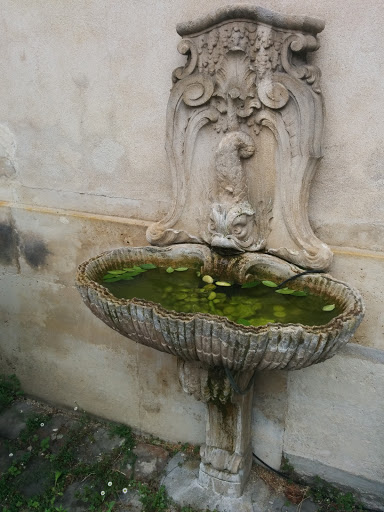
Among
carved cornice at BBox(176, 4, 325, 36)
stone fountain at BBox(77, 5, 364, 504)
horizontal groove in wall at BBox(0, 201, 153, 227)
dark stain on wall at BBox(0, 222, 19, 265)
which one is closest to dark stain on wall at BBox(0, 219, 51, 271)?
dark stain on wall at BBox(0, 222, 19, 265)

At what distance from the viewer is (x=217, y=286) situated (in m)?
2.41

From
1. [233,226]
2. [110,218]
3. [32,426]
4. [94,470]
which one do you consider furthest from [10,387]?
[233,226]

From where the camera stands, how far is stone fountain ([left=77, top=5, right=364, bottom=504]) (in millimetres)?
1970

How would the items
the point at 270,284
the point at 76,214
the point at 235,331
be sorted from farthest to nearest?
the point at 76,214 → the point at 270,284 → the point at 235,331

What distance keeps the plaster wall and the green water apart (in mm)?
380

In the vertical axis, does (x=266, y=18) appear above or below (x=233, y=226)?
above

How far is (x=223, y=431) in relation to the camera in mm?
2594

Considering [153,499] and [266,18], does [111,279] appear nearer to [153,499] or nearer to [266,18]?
[153,499]

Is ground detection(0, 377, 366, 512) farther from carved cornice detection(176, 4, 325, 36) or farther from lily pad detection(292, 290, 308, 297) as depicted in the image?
carved cornice detection(176, 4, 325, 36)

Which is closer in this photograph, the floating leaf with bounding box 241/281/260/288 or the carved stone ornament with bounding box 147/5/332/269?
the carved stone ornament with bounding box 147/5/332/269

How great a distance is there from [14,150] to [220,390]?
217 centimetres

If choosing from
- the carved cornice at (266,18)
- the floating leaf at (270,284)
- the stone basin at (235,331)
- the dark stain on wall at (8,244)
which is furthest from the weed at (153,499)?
the carved cornice at (266,18)

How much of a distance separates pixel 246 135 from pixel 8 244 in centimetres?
199

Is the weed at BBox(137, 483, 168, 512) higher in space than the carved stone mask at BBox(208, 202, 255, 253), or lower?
lower
